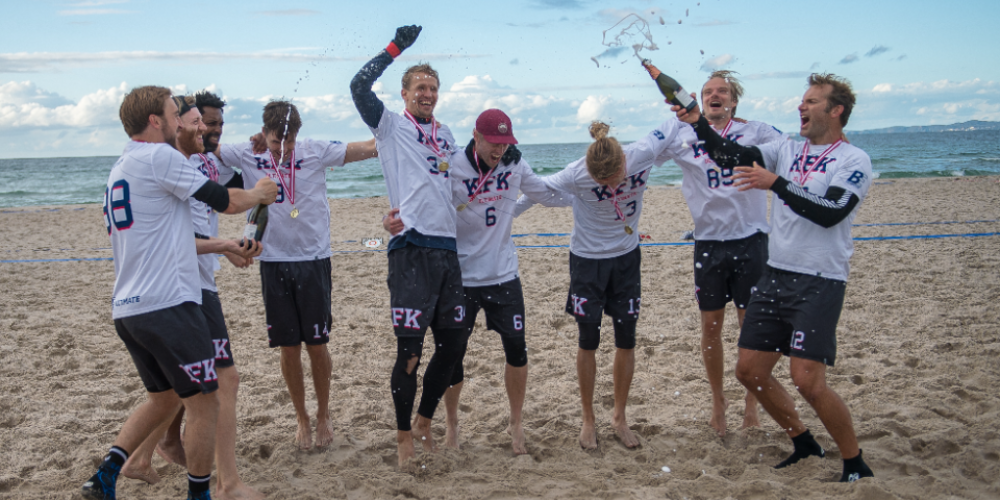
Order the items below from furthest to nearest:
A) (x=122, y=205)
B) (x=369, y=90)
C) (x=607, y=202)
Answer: (x=607, y=202)
(x=369, y=90)
(x=122, y=205)

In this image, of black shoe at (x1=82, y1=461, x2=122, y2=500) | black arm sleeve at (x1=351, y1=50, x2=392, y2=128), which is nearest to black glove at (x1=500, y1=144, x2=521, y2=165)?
black arm sleeve at (x1=351, y1=50, x2=392, y2=128)

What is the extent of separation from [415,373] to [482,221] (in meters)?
0.95

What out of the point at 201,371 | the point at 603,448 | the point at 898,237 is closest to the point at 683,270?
the point at 898,237

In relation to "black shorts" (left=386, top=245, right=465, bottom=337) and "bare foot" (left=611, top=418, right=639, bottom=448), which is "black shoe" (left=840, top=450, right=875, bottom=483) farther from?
"black shorts" (left=386, top=245, right=465, bottom=337)

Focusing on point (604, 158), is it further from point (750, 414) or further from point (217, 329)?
point (217, 329)

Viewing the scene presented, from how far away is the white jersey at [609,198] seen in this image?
396 cm

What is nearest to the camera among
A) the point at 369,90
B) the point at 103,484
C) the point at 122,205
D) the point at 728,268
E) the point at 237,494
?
the point at 122,205

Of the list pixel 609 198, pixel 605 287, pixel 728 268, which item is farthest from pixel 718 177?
pixel 605 287

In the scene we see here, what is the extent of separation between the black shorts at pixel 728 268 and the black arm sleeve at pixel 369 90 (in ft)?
6.98

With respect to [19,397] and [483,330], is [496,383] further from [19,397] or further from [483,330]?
[19,397]

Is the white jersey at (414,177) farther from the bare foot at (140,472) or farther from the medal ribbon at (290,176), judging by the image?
the bare foot at (140,472)

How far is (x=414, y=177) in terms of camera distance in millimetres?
3629

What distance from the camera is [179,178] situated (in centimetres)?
283

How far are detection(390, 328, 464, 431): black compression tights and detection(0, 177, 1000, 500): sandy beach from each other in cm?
31
